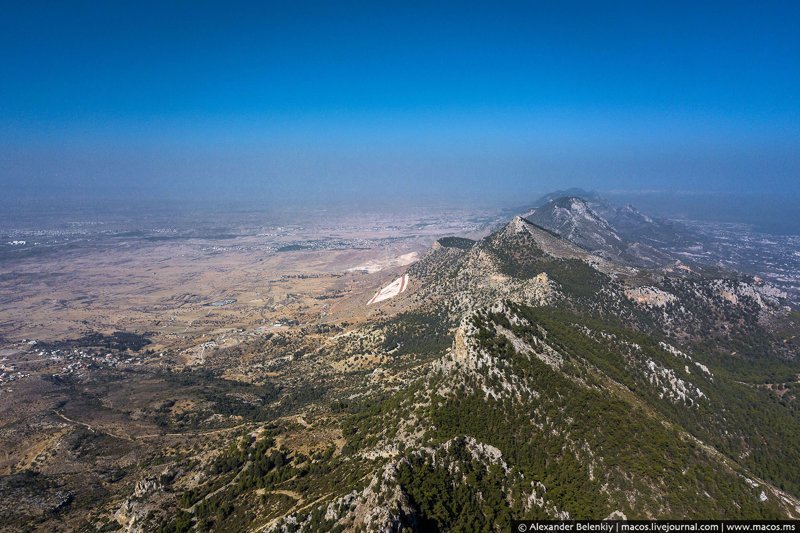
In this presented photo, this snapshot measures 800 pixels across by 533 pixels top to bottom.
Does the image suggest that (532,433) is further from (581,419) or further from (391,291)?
(391,291)

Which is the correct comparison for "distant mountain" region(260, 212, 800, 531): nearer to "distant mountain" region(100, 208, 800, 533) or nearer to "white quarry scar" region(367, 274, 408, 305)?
"distant mountain" region(100, 208, 800, 533)

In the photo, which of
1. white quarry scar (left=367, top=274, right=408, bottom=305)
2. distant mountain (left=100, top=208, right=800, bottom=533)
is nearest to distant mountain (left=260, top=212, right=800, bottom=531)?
distant mountain (left=100, top=208, right=800, bottom=533)

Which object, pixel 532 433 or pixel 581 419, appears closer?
pixel 532 433

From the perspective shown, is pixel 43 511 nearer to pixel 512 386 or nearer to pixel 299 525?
pixel 299 525

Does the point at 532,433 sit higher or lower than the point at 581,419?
lower

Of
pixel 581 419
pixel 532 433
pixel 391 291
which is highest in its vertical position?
pixel 581 419

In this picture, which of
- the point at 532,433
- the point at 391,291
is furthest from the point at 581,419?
the point at 391,291

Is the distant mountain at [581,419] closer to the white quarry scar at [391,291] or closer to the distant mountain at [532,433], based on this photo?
the distant mountain at [532,433]

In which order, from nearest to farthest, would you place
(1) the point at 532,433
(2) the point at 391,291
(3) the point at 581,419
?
(1) the point at 532,433 < (3) the point at 581,419 < (2) the point at 391,291

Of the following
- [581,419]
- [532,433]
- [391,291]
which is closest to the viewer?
[532,433]

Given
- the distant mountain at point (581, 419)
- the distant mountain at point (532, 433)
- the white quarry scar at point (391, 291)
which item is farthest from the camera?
the white quarry scar at point (391, 291)

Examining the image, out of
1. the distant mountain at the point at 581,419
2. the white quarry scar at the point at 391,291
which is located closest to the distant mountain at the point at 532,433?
the distant mountain at the point at 581,419
